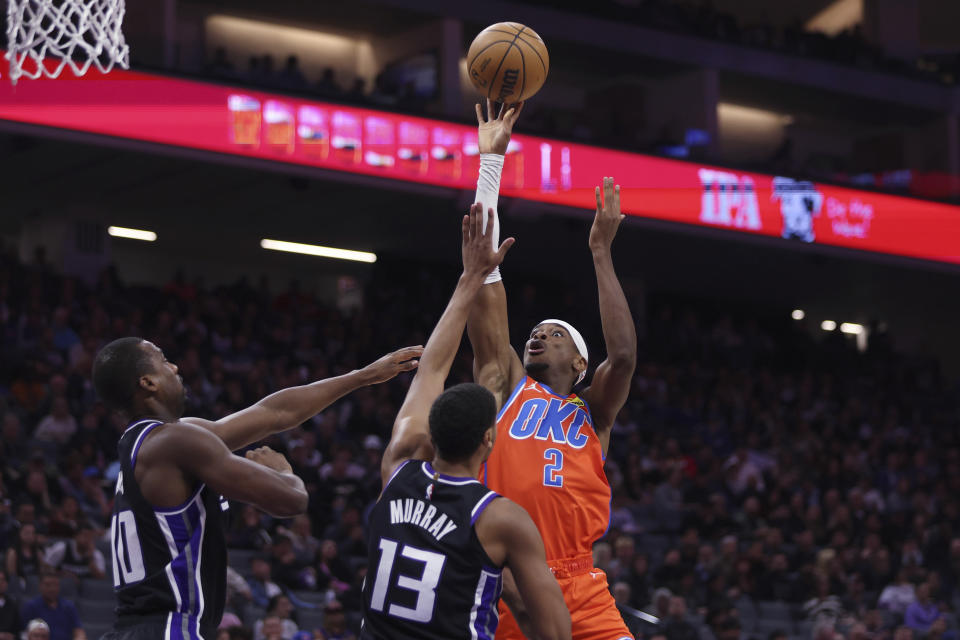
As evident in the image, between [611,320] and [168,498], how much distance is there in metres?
2.12

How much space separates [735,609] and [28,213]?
11.8 m

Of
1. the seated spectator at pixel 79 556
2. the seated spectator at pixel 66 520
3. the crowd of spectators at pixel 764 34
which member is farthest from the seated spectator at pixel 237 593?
the crowd of spectators at pixel 764 34

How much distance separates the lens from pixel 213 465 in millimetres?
3875

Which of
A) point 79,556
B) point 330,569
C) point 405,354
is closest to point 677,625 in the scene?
point 330,569

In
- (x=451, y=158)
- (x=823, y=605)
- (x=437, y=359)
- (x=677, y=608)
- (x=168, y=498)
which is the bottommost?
(x=823, y=605)

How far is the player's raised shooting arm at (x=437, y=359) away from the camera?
4.07 meters

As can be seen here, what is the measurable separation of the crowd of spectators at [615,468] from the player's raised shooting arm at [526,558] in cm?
592

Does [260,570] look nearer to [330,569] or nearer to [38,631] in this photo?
[330,569]

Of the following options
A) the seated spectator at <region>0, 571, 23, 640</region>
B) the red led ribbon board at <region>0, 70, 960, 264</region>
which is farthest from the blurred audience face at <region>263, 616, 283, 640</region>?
the red led ribbon board at <region>0, 70, 960, 264</region>

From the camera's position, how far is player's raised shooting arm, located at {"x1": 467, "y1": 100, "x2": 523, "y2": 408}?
5180 mm

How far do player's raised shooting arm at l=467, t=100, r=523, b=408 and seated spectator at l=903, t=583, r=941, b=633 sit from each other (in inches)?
401

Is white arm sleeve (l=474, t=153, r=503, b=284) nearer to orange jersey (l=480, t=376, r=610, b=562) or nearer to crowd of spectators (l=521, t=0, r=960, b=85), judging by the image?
orange jersey (l=480, t=376, r=610, b=562)

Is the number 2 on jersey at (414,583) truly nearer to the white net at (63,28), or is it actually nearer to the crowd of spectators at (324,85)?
the white net at (63,28)

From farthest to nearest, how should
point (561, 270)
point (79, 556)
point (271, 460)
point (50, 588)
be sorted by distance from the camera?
1. point (561, 270)
2. point (79, 556)
3. point (50, 588)
4. point (271, 460)
